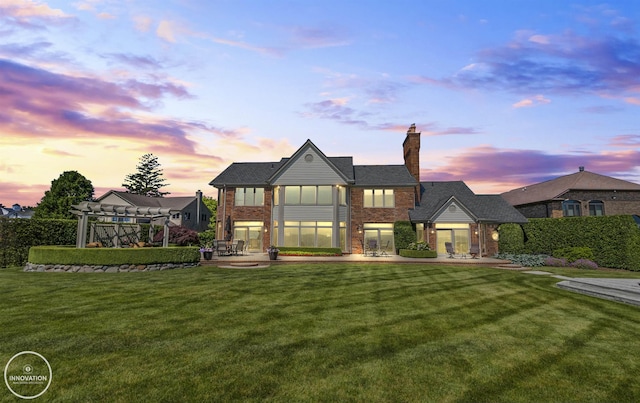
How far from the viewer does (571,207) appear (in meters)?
32.5

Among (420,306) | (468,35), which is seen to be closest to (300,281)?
(420,306)

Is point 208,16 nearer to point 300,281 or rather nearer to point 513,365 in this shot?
point 300,281

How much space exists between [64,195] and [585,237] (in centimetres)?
6028

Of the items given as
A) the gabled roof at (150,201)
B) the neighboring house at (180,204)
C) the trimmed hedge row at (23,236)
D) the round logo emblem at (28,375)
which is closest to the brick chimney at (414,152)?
the trimmed hedge row at (23,236)

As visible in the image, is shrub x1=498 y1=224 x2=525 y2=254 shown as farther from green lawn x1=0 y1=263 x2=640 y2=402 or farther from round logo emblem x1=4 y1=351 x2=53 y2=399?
round logo emblem x1=4 y1=351 x2=53 y2=399

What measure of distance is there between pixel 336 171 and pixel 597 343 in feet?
79.2

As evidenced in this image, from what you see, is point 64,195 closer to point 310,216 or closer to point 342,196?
point 310,216

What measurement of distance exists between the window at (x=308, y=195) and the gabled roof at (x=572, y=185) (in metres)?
23.2

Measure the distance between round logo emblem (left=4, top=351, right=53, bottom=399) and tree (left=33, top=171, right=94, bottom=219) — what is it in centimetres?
4990

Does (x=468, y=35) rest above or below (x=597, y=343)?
above

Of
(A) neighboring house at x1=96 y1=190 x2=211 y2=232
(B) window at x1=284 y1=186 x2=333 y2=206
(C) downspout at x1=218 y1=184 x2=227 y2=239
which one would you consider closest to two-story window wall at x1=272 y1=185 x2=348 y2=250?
(B) window at x1=284 y1=186 x2=333 y2=206

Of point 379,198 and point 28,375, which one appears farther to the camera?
point 379,198

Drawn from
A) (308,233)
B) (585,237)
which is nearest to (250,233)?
(308,233)

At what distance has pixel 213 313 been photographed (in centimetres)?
745
